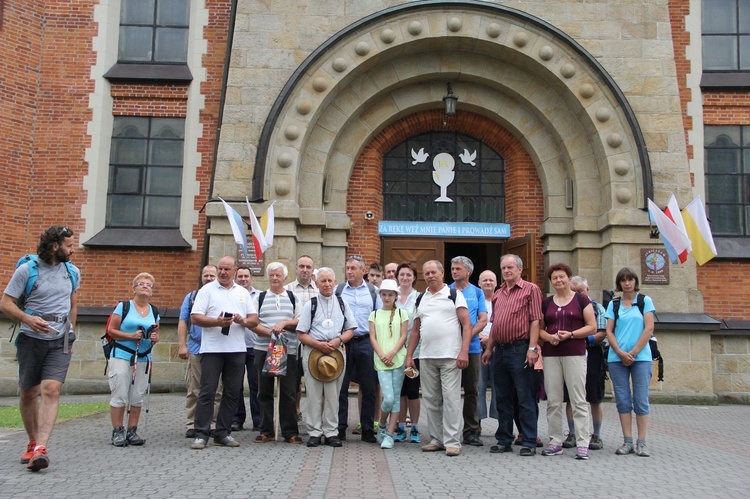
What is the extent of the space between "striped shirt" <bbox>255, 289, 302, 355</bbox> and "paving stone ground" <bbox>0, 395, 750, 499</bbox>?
1.03 meters

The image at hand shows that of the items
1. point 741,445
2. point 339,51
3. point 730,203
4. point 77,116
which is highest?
point 339,51

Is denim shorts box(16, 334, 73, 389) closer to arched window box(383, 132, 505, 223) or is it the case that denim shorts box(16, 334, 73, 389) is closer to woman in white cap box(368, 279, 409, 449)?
woman in white cap box(368, 279, 409, 449)

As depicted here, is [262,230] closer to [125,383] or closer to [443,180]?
[443,180]

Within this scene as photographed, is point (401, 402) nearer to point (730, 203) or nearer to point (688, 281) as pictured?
point (688, 281)

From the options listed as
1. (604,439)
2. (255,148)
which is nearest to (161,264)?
(255,148)

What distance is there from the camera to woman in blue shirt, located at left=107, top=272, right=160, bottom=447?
25.0 feet

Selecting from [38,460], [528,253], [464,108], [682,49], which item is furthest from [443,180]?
[38,460]

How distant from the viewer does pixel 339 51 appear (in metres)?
13.1

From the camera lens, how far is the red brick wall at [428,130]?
46.3ft

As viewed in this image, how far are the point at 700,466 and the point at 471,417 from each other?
2.32m

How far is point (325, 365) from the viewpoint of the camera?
780 cm

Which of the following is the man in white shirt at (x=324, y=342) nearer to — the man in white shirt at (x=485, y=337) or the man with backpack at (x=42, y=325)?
the man in white shirt at (x=485, y=337)

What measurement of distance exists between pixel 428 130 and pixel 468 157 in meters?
0.94

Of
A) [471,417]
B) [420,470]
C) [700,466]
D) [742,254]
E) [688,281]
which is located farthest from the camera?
[742,254]
